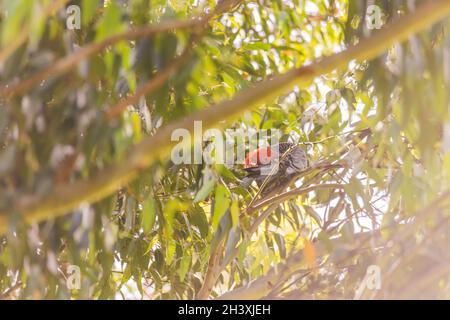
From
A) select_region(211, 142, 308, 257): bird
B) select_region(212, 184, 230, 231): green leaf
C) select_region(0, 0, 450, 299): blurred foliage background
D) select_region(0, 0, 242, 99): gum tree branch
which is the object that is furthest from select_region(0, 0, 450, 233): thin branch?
select_region(211, 142, 308, 257): bird

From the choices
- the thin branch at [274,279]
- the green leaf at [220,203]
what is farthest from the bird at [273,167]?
the green leaf at [220,203]

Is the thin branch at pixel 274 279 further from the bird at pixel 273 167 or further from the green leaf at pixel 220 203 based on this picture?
the green leaf at pixel 220 203

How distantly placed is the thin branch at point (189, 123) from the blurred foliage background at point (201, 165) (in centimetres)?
2

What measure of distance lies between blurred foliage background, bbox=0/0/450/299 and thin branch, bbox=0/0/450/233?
2 cm

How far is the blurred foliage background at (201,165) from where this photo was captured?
3.65 feet

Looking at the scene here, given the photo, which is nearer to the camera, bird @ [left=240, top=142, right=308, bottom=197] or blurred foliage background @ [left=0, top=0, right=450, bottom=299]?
blurred foliage background @ [left=0, top=0, right=450, bottom=299]

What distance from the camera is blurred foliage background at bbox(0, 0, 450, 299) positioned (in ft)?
3.65

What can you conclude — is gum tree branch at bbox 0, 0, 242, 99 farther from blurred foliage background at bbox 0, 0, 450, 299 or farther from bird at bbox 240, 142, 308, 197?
bird at bbox 240, 142, 308, 197

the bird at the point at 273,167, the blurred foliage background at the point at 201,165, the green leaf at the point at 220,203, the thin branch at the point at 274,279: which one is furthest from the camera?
the bird at the point at 273,167

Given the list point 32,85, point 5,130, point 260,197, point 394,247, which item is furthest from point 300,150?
point 32,85

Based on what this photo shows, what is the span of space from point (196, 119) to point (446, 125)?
0.56 meters

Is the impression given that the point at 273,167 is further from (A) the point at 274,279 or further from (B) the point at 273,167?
(A) the point at 274,279

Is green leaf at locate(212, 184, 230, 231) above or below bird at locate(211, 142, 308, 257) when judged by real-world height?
below

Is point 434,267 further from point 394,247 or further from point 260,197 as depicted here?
point 260,197
